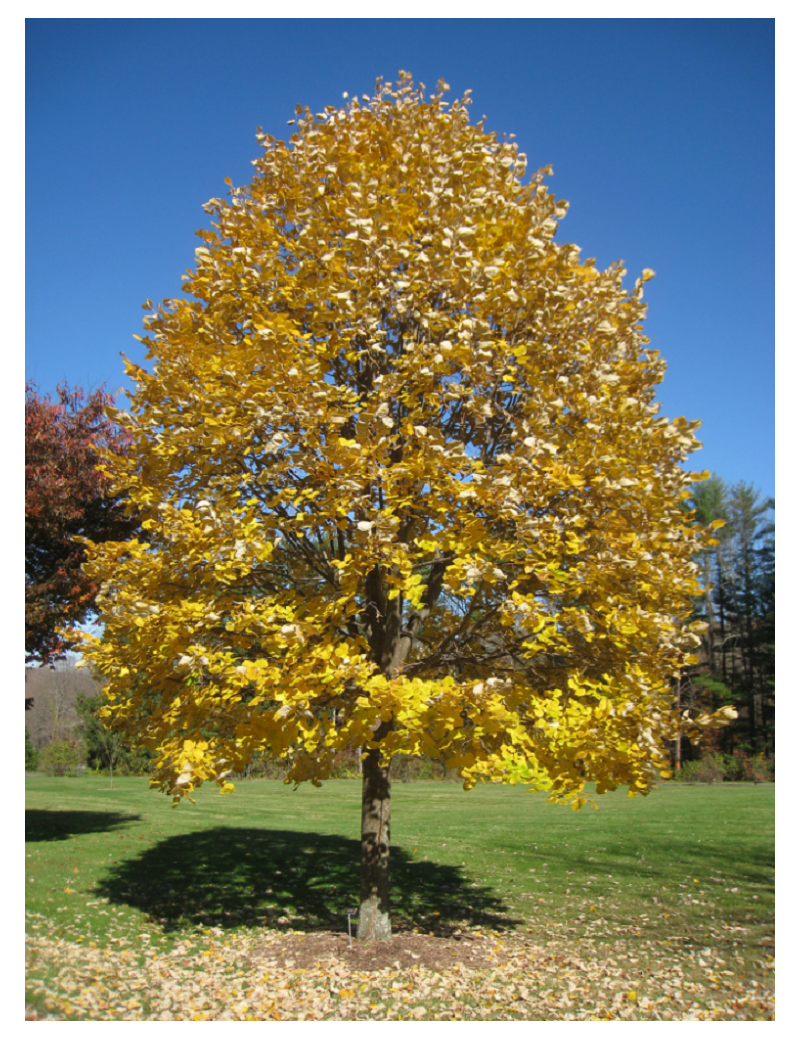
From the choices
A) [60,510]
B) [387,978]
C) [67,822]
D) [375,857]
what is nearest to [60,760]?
[67,822]

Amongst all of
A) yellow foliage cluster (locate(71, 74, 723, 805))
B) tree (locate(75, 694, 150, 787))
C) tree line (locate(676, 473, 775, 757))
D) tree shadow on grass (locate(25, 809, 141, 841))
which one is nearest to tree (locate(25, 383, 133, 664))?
tree shadow on grass (locate(25, 809, 141, 841))

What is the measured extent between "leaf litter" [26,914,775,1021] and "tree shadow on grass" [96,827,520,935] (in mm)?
482

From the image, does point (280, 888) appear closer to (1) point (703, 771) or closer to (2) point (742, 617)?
(1) point (703, 771)

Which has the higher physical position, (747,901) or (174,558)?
(174,558)

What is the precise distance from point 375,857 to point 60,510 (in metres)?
5.52

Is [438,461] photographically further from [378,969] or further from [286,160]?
[378,969]

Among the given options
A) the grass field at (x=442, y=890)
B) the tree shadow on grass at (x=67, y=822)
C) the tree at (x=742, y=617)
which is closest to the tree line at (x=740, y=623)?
the tree at (x=742, y=617)

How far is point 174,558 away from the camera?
155 inches

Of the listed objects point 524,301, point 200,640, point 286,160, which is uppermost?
point 286,160

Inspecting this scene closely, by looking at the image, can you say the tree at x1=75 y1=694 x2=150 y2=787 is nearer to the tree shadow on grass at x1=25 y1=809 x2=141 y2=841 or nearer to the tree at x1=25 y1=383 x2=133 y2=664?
the tree shadow on grass at x1=25 y1=809 x2=141 y2=841

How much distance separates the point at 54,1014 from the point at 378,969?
1.94 metres

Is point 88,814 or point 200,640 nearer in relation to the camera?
point 200,640

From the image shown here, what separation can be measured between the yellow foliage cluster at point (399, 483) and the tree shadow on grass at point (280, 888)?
90.1 inches

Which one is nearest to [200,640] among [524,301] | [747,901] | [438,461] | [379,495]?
[379,495]
